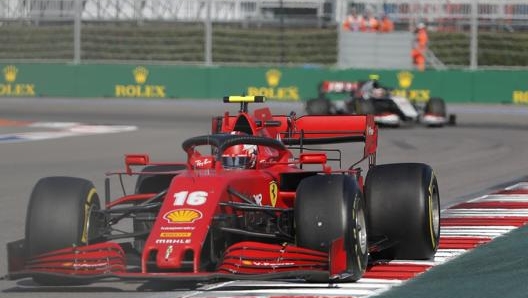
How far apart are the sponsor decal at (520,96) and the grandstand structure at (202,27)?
3107 millimetres

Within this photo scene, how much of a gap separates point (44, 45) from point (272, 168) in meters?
32.6

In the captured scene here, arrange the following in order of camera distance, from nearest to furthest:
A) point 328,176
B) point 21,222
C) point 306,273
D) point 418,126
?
point 306,273
point 328,176
point 21,222
point 418,126

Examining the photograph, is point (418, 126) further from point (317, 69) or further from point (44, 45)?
point (44, 45)

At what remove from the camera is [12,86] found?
4028 cm

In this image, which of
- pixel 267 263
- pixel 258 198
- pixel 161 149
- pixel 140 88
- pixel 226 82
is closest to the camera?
pixel 267 263

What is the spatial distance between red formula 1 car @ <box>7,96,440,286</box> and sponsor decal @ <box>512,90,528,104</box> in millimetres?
27541

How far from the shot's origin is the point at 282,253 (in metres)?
8.93

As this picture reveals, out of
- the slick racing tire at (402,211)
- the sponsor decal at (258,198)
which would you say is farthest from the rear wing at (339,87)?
the sponsor decal at (258,198)

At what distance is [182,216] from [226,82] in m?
30.5

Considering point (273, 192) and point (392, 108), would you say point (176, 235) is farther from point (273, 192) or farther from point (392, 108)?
point (392, 108)

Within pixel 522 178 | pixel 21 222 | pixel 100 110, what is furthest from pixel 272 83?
pixel 21 222

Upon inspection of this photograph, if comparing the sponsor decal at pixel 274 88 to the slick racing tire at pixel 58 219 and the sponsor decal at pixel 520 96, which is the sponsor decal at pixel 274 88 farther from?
the slick racing tire at pixel 58 219

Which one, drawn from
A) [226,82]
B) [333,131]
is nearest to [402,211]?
[333,131]

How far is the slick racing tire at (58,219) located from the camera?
9.26 m
